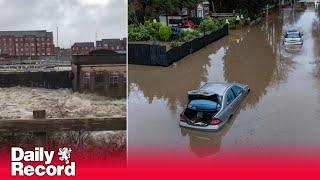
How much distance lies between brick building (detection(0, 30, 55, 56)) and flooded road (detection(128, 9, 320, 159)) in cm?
207

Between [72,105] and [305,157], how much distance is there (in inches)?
220

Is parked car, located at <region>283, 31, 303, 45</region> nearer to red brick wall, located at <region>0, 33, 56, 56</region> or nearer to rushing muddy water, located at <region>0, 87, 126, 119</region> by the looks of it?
rushing muddy water, located at <region>0, 87, 126, 119</region>

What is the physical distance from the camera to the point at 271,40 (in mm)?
37375

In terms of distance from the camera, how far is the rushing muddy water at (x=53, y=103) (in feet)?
21.8

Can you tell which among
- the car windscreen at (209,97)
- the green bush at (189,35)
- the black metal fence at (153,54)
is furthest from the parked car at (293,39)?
the car windscreen at (209,97)

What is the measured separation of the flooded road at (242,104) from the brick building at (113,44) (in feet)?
5.93

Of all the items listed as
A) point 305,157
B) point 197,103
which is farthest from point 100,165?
point 197,103

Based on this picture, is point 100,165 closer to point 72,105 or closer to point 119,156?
point 119,156

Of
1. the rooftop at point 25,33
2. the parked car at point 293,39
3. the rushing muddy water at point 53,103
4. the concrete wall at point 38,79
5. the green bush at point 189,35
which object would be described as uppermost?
the green bush at point 189,35

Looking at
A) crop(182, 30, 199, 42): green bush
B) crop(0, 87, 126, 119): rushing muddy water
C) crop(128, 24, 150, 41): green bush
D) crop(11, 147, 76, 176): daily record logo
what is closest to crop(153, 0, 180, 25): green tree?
crop(128, 24, 150, 41): green bush

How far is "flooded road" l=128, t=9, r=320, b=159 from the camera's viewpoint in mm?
12649

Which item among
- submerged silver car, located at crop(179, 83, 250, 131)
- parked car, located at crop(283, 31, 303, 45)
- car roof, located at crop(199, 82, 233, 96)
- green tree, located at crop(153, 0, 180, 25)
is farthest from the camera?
green tree, located at crop(153, 0, 180, 25)

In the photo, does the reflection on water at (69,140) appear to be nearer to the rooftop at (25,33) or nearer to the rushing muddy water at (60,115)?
the rushing muddy water at (60,115)

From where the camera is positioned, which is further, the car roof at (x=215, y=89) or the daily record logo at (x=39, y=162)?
the car roof at (x=215, y=89)
